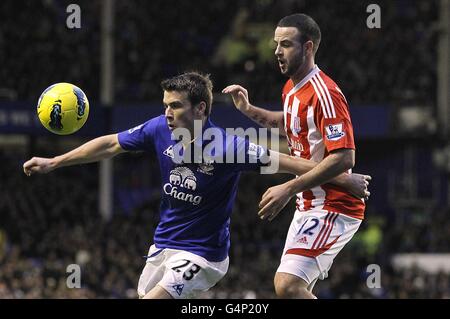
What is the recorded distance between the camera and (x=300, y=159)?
7.89 meters

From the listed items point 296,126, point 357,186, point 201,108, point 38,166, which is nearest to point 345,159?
point 357,186

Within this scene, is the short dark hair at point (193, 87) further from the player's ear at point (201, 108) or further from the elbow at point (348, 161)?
the elbow at point (348, 161)

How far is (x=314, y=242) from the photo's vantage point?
8211mm

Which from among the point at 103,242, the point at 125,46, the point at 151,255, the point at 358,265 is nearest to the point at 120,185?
the point at 125,46

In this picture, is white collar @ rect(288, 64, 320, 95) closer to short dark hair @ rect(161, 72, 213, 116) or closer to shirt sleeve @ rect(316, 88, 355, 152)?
shirt sleeve @ rect(316, 88, 355, 152)

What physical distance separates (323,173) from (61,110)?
7.61ft

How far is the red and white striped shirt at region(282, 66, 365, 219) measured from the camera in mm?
7949

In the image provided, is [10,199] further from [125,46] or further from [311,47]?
[311,47]

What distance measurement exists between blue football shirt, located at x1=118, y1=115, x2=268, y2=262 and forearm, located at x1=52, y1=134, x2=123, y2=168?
92 mm

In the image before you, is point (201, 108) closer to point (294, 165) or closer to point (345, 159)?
point (294, 165)

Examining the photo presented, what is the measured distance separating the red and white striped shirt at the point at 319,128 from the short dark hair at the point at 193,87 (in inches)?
32.2

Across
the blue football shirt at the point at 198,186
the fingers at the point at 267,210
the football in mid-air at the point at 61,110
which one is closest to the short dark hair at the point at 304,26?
the blue football shirt at the point at 198,186

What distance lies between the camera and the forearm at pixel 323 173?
7.63 meters

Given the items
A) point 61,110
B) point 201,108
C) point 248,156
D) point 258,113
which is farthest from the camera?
point 258,113
